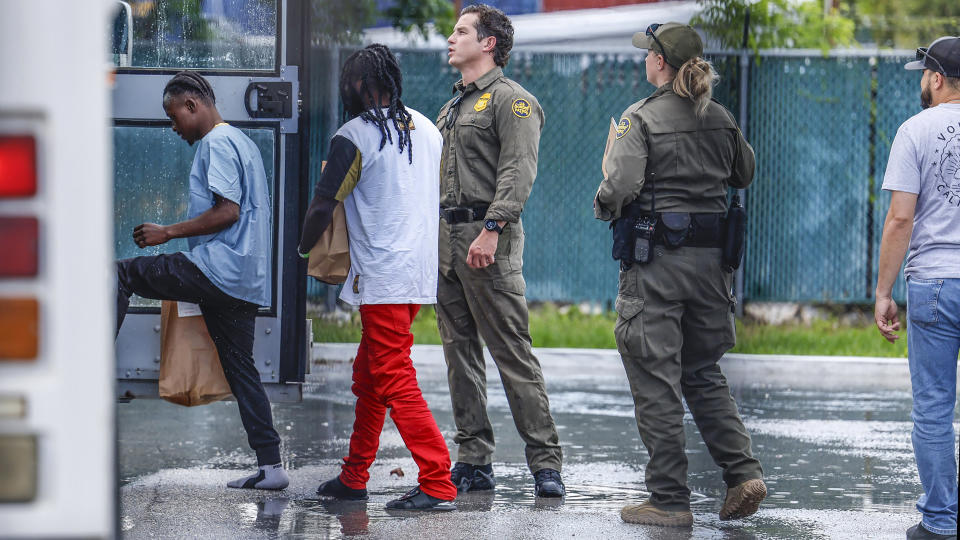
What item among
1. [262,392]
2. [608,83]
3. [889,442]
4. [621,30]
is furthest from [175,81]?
[621,30]

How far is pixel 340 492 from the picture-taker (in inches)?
227

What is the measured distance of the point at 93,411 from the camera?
2258mm

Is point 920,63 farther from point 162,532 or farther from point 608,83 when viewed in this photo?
point 608,83

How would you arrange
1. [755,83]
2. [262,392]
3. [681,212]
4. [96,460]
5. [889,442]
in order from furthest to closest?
[755,83]
[889,442]
[262,392]
[681,212]
[96,460]

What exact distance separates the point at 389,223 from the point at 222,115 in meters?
0.98

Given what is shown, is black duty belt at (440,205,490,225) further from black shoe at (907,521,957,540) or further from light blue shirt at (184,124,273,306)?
black shoe at (907,521,957,540)

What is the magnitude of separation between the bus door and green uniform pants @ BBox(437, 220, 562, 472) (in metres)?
0.68

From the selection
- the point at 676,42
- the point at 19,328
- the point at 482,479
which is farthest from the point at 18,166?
the point at 482,479

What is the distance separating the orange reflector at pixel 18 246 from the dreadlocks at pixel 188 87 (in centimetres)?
342

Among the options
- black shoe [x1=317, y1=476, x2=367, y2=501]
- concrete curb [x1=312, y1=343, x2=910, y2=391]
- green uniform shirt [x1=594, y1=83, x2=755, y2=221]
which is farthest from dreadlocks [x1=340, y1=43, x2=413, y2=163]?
concrete curb [x1=312, y1=343, x2=910, y2=391]

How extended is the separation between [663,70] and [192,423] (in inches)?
155

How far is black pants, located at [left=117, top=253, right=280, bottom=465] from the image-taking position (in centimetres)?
553

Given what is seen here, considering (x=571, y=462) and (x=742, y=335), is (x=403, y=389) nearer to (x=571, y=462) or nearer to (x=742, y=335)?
(x=571, y=462)

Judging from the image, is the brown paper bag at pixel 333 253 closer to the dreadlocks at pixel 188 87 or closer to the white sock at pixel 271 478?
the dreadlocks at pixel 188 87
